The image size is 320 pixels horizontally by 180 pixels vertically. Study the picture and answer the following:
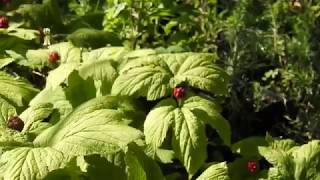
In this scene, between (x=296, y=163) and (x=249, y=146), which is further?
(x=249, y=146)

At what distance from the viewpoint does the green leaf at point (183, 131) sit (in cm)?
232

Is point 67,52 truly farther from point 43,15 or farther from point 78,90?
point 43,15

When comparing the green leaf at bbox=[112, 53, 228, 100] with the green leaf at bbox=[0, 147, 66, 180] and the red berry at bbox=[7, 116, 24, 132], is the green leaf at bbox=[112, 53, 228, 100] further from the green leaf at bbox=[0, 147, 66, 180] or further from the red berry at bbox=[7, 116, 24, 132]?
the green leaf at bbox=[0, 147, 66, 180]

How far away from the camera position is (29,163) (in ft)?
6.32

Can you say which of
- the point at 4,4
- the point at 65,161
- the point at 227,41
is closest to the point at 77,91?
the point at 65,161

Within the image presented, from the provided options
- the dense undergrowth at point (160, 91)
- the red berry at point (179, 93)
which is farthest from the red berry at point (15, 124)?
the red berry at point (179, 93)

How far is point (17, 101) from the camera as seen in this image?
2529 millimetres

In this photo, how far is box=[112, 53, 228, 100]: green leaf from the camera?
253cm

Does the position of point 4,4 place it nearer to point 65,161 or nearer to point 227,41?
point 227,41

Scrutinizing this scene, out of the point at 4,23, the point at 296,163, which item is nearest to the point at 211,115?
the point at 296,163

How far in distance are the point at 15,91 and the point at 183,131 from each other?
0.70 m

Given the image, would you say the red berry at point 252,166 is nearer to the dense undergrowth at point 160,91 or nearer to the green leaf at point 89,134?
the dense undergrowth at point 160,91

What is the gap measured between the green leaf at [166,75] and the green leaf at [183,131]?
0.12m

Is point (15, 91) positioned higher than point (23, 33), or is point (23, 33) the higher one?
point (23, 33)
